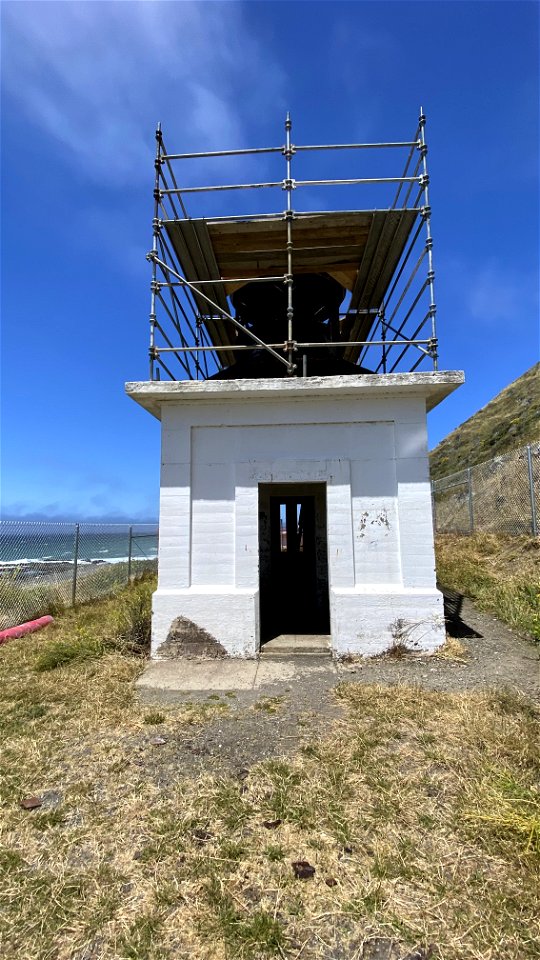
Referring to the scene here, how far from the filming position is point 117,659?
19.5ft

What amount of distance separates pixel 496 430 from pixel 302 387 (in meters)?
31.5

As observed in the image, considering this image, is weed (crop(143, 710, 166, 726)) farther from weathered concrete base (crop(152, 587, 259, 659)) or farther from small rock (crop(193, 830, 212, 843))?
weathered concrete base (crop(152, 587, 259, 659))

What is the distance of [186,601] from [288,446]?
2.66m

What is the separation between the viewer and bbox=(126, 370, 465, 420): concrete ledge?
242 inches

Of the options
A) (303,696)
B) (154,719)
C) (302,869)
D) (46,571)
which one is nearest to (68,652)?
(154,719)

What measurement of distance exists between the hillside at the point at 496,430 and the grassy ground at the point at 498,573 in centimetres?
1614

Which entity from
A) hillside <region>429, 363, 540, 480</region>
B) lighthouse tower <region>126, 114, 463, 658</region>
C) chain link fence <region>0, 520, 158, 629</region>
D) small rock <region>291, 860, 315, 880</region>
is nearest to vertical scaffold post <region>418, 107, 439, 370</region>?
lighthouse tower <region>126, 114, 463, 658</region>

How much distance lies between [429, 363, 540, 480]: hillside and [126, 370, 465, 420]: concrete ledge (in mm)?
22480

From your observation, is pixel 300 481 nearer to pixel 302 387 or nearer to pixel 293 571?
pixel 302 387

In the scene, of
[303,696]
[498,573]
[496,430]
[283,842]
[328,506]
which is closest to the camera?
[283,842]

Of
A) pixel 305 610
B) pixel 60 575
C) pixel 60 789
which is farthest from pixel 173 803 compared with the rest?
pixel 60 575

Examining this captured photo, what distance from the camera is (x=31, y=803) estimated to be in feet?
9.98

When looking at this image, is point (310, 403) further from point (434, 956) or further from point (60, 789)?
Answer: point (434, 956)

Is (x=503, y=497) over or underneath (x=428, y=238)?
underneath
